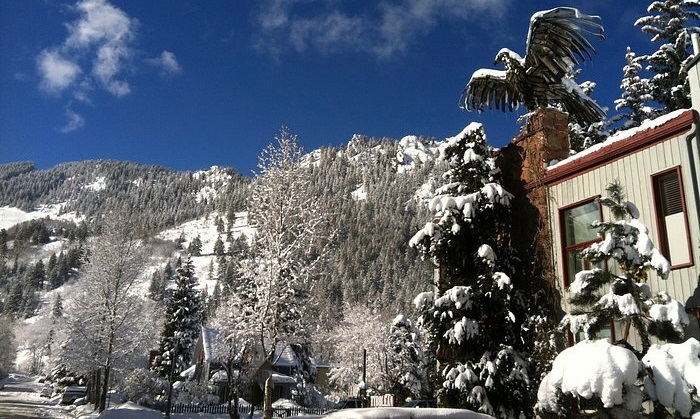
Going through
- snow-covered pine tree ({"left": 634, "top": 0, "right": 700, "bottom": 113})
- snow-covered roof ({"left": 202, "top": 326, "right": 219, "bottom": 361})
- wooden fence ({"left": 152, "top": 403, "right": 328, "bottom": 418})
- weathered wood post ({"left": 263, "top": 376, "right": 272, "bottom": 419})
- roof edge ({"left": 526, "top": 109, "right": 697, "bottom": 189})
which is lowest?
wooden fence ({"left": 152, "top": 403, "right": 328, "bottom": 418})

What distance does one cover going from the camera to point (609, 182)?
1226cm

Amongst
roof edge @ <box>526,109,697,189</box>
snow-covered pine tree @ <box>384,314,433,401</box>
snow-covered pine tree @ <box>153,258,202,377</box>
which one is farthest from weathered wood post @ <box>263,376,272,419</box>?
snow-covered pine tree @ <box>153,258,202,377</box>

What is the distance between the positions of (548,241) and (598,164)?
2308 millimetres

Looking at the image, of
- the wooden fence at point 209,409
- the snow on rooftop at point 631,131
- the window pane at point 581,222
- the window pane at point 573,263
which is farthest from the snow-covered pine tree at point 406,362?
the snow on rooftop at point 631,131

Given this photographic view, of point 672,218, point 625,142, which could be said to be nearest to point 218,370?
point 625,142

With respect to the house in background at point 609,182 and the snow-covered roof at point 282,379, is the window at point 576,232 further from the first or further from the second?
the snow-covered roof at point 282,379

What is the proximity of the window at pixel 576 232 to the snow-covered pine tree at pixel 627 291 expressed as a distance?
2.77m

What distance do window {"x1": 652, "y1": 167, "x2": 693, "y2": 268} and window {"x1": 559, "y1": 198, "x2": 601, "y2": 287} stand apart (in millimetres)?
1659

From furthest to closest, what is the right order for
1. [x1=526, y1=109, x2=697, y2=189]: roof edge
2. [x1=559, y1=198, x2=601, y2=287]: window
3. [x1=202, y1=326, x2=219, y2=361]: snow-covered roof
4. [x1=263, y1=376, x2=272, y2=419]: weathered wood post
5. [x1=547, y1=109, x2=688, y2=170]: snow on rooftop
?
1. [x1=202, y1=326, x2=219, y2=361]: snow-covered roof
2. [x1=263, y1=376, x2=272, y2=419]: weathered wood post
3. [x1=559, y1=198, x2=601, y2=287]: window
4. [x1=547, y1=109, x2=688, y2=170]: snow on rooftop
5. [x1=526, y1=109, x2=697, y2=189]: roof edge

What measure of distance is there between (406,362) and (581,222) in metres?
27.5

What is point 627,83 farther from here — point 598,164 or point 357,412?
point 357,412

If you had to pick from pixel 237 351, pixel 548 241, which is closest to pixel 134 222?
pixel 237 351

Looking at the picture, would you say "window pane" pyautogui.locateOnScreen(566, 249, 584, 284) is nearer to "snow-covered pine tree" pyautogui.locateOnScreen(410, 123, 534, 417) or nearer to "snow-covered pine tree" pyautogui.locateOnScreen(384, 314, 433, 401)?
"snow-covered pine tree" pyautogui.locateOnScreen(410, 123, 534, 417)

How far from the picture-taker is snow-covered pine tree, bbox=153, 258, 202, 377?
51.5 m
